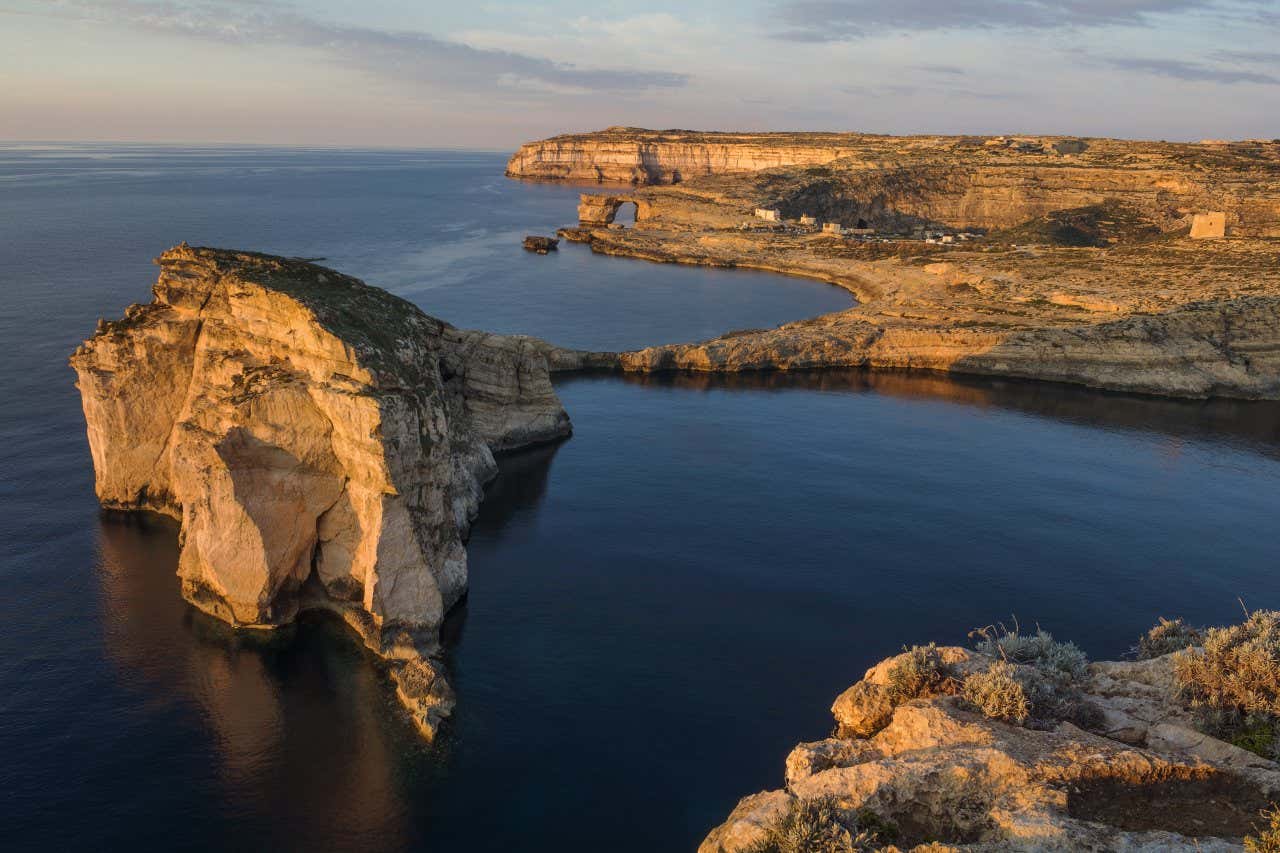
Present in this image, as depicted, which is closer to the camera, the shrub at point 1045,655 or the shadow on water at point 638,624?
the shrub at point 1045,655

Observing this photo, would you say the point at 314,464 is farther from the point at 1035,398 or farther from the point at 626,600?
the point at 1035,398

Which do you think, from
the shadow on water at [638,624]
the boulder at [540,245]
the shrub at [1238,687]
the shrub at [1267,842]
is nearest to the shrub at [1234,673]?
the shrub at [1238,687]

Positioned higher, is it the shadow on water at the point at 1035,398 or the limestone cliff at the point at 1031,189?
the limestone cliff at the point at 1031,189

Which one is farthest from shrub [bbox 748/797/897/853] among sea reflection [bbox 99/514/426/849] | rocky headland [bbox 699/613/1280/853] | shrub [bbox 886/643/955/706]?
sea reflection [bbox 99/514/426/849]

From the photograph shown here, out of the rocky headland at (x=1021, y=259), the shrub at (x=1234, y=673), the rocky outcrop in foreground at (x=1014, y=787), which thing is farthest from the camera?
the rocky headland at (x=1021, y=259)

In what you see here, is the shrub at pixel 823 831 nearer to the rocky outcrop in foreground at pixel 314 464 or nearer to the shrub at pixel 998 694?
the shrub at pixel 998 694

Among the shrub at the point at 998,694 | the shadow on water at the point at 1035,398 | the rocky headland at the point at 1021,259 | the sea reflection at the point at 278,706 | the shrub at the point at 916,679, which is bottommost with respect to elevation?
the sea reflection at the point at 278,706

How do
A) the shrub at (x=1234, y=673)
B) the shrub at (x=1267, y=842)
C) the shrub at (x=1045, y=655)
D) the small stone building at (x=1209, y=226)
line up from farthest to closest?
the small stone building at (x=1209, y=226), the shrub at (x=1045, y=655), the shrub at (x=1234, y=673), the shrub at (x=1267, y=842)

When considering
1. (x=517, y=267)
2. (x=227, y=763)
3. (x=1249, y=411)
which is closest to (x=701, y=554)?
(x=227, y=763)
